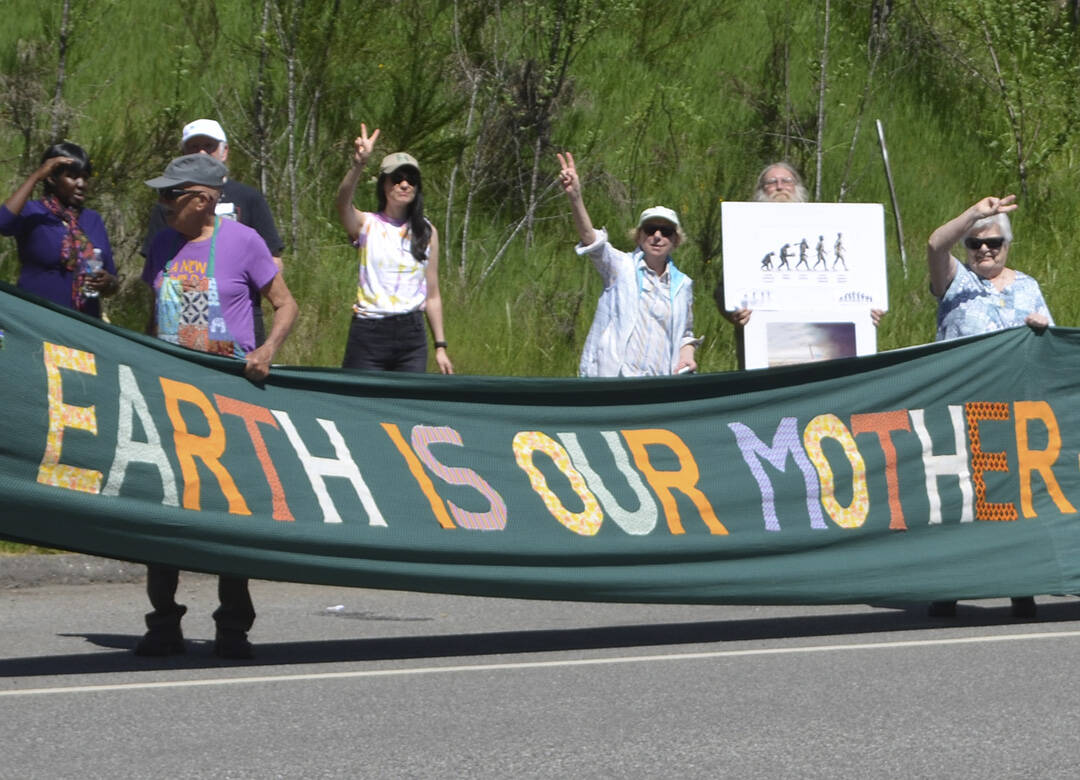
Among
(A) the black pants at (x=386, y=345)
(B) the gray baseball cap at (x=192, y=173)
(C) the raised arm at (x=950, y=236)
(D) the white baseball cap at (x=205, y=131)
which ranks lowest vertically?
(A) the black pants at (x=386, y=345)

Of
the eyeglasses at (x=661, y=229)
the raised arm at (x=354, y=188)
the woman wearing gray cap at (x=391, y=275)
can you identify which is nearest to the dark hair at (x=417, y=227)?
the woman wearing gray cap at (x=391, y=275)

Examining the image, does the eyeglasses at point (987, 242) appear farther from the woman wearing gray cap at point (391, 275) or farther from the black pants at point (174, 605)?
the black pants at point (174, 605)

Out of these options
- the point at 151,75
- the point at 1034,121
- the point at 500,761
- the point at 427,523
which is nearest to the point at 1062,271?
the point at 1034,121

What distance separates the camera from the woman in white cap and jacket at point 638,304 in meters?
9.23

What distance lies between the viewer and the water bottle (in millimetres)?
9141

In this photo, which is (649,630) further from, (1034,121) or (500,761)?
(1034,121)

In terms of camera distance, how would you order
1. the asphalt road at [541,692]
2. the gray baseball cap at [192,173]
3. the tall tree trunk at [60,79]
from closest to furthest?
the asphalt road at [541,692] < the gray baseball cap at [192,173] < the tall tree trunk at [60,79]

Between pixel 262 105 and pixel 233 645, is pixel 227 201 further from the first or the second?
pixel 262 105

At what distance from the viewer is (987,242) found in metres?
9.09

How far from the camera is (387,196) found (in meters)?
9.49

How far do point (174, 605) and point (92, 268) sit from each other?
2.27m

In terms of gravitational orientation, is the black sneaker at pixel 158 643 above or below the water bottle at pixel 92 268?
below

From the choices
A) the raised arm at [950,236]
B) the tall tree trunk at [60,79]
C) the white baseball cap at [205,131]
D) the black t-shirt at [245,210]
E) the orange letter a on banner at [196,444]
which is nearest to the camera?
the orange letter a on banner at [196,444]

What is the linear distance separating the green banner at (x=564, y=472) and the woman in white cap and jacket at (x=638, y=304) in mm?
898
